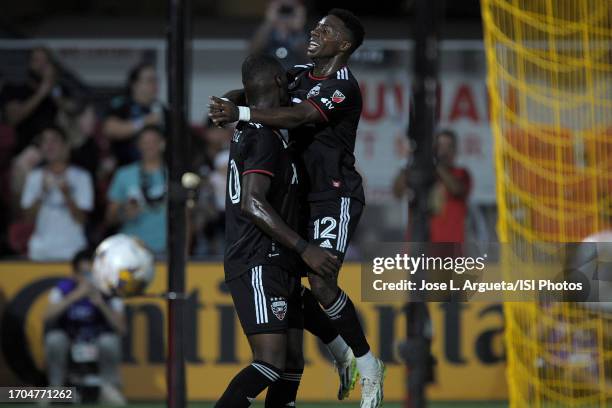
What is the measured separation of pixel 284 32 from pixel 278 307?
16.0 feet

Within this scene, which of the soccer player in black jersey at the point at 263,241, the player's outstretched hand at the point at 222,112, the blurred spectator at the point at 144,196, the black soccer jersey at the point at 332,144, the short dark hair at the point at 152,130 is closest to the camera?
the player's outstretched hand at the point at 222,112

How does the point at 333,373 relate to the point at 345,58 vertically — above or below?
below

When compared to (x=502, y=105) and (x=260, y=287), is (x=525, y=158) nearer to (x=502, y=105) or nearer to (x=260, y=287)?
(x=502, y=105)

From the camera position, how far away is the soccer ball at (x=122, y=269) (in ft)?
24.0

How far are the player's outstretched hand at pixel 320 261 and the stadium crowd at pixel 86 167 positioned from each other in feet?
13.6

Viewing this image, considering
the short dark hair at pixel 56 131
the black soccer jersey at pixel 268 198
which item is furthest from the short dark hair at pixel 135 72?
the black soccer jersey at pixel 268 198

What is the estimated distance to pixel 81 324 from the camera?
962cm

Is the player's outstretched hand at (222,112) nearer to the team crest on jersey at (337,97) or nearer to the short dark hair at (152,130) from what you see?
the team crest on jersey at (337,97)

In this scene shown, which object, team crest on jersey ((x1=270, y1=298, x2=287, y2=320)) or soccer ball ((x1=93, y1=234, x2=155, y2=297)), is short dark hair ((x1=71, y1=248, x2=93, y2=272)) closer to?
soccer ball ((x1=93, y1=234, x2=155, y2=297))

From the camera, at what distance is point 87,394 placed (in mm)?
9438

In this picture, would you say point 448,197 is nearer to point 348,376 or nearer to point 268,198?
point 348,376

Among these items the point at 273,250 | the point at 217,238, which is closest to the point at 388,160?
the point at 217,238

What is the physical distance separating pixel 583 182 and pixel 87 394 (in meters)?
4.19

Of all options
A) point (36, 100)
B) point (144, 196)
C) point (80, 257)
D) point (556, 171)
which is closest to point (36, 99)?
point (36, 100)
